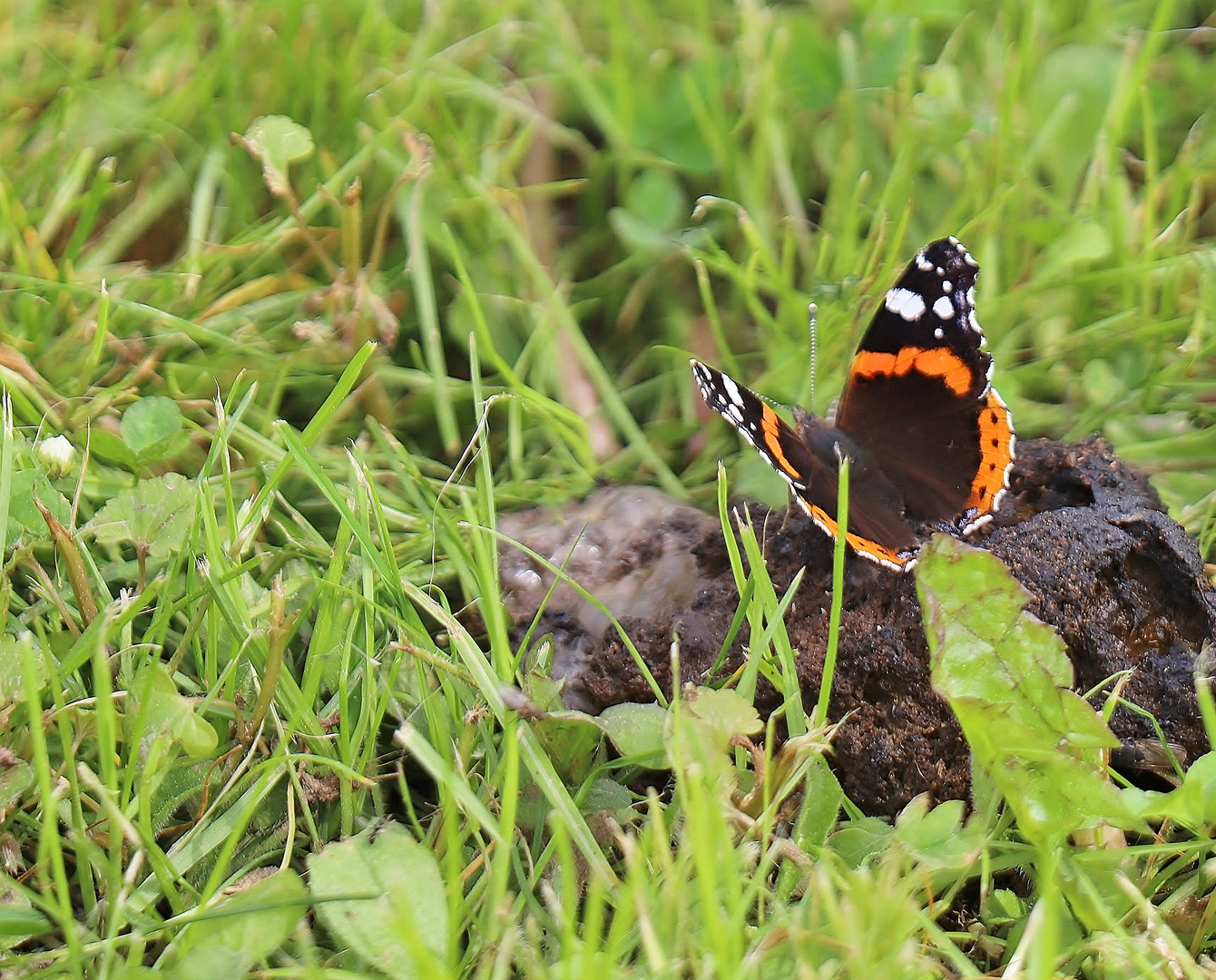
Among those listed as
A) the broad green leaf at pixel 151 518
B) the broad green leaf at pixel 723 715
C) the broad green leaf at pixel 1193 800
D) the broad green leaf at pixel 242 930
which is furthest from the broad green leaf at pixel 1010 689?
the broad green leaf at pixel 151 518

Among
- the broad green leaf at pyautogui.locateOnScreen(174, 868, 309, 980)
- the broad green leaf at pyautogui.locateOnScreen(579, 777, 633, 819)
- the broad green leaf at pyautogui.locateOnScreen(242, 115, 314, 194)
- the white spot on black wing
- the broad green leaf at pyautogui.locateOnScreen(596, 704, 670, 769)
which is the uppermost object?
the broad green leaf at pyautogui.locateOnScreen(242, 115, 314, 194)

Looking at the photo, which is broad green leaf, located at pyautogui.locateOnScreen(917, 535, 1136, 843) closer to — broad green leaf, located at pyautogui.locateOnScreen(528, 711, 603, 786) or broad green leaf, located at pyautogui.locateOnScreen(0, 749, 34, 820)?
broad green leaf, located at pyautogui.locateOnScreen(528, 711, 603, 786)

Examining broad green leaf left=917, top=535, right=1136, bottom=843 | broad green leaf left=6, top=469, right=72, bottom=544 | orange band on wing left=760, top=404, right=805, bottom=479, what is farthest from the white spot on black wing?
broad green leaf left=6, top=469, right=72, bottom=544

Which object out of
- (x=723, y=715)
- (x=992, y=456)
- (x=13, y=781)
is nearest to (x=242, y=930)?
(x=13, y=781)

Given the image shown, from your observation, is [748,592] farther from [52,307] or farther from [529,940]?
[52,307]

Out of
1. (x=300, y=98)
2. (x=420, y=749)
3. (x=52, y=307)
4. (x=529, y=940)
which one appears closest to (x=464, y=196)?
(x=300, y=98)
